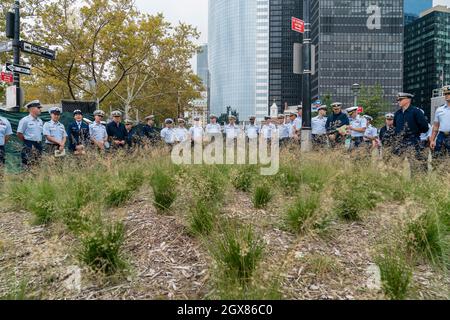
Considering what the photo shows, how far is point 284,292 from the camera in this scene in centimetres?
225

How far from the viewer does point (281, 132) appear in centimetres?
1237

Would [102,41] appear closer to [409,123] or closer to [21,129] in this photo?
[21,129]

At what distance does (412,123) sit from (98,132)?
740 cm

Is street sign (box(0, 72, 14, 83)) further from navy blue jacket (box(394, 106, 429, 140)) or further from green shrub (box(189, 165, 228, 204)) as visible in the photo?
navy blue jacket (box(394, 106, 429, 140))

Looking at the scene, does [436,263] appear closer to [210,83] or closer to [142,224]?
[142,224]

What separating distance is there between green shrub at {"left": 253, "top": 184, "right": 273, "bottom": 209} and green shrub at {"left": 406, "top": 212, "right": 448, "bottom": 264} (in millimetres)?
→ 1572

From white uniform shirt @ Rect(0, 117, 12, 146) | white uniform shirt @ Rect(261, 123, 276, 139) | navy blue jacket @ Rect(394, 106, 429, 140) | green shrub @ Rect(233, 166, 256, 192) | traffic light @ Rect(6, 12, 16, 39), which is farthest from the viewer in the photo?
white uniform shirt @ Rect(261, 123, 276, 139)

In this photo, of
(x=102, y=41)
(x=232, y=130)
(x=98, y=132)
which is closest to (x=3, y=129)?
Result: (x=98, y=132)

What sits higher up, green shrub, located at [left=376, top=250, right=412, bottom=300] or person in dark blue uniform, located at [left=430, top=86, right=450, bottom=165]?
person in dark blue uniform, located at [left=430, top=86, right=450, bottom=165]

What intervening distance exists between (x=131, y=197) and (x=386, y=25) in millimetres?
102481

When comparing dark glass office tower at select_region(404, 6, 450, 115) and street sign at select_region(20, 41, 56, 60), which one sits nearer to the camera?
street sign at select_region(20, 41, 56, 60)

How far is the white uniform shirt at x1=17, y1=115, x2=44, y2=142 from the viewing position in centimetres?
775

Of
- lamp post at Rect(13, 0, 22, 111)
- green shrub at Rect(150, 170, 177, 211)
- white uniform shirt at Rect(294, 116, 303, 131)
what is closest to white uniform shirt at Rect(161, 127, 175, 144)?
lamp post at Rect(13, 0, 22, 111)

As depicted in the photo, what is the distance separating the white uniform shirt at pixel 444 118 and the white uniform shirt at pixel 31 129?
8.38 m
